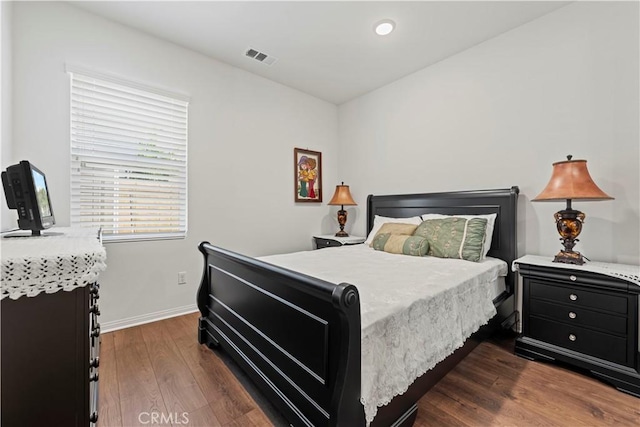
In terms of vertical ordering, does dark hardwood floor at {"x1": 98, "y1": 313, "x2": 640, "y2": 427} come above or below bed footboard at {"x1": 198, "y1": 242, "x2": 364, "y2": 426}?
below

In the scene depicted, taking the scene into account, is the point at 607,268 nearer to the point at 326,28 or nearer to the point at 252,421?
the point at 252,421

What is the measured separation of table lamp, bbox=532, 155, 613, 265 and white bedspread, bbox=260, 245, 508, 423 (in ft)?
1.65

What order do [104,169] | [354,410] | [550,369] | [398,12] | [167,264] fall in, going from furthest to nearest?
[167,264] → [104,169] → [398,12] → [550,369] → [354,410]

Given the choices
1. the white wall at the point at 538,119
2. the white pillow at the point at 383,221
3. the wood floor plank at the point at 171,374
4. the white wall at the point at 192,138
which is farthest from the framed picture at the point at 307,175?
the wood floor plank at the point at 171,374

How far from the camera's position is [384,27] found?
2592mm

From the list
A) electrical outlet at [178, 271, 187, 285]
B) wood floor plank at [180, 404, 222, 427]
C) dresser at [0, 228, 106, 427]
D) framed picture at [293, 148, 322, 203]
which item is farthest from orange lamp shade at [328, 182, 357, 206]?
dresser at [0, 228, 106, 427]

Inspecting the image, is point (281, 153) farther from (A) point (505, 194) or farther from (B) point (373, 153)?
(A) point (505, 194)

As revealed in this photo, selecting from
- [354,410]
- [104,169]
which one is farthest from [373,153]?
[354,410]

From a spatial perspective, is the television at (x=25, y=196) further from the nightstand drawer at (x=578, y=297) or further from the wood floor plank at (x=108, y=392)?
the nightstand drawer at (x=578, y=297)

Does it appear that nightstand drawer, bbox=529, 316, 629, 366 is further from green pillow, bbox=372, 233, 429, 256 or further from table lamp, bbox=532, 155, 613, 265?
green pillow, bbox=372, 233, 429, 256

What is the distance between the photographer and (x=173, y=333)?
2.51 m

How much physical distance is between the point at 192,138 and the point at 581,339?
3.75m

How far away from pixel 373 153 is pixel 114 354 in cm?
349

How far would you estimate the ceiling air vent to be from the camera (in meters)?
3.03
